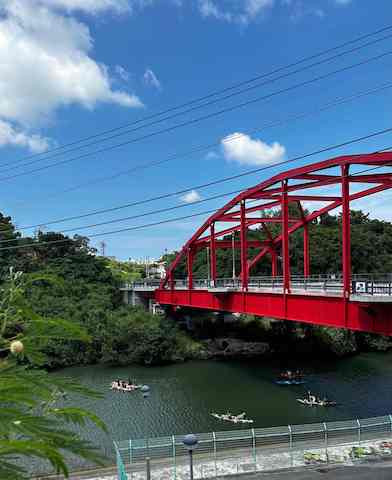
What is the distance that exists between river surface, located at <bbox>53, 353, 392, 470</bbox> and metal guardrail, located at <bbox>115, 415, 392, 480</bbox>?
316 centimetres

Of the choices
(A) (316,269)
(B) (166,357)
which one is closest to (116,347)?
(B) (166,357)

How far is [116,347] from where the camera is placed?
44438 millimetres


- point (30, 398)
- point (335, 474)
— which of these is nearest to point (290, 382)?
point (335, 474)

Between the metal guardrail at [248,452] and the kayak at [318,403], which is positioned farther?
the kayak at [318,403]

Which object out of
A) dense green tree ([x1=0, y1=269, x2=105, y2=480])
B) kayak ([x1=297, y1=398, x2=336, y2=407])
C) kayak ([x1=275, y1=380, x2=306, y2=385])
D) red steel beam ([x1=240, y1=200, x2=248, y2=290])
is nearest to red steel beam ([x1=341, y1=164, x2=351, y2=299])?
kayak ([x1=297, y1=398, x2=336, y2=407])

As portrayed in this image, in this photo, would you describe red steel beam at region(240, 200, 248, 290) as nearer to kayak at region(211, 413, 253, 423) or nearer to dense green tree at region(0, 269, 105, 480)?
kayak at region(211, 413, 253, 423)

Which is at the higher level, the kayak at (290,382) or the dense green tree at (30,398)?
the dense green tree at (30,398)

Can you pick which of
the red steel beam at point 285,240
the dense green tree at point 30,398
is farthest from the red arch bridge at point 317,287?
the dense green tree at point 30,398

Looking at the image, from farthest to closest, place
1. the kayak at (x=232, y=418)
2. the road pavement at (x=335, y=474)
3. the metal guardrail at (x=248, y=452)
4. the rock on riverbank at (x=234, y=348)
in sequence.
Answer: the rock on riverbank at (x=234, y=348) → the kayak at (x=232, y=418) → the metal guardrail at (x=248, y=452) → the road pavement at (x=335, y=474)

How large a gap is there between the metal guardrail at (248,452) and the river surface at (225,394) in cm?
316

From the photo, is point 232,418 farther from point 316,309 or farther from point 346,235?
point 346,235

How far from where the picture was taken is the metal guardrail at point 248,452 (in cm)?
1702

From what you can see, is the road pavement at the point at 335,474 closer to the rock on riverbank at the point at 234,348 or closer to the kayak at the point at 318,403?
the kayak at the point at 318,403

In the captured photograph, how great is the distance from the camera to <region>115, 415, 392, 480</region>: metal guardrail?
17016mm
